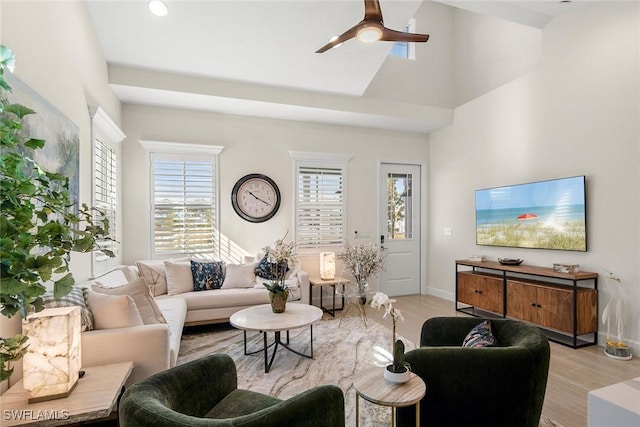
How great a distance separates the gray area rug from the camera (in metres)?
2.62

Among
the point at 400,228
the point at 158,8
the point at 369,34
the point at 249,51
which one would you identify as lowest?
the point at 400,228

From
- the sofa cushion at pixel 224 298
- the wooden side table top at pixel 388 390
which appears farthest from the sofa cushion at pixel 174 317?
the wooden side table top at pixel 388 390

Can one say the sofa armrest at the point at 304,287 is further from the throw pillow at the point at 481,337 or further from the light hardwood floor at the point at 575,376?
the throw pillow at the point at 481,337

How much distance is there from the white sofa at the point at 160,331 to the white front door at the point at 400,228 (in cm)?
219

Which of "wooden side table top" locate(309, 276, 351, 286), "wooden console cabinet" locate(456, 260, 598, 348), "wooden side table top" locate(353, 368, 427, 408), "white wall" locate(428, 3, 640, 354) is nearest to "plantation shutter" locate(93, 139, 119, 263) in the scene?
"wooden side table top" locate(309, 276, 351, 286)

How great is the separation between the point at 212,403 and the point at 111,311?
1036mm

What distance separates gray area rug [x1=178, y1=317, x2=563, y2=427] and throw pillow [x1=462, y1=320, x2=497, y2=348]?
806mm

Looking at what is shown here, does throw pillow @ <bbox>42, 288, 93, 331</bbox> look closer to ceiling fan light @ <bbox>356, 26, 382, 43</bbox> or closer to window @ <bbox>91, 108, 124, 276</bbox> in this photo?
window @ <bbox>91, 108, 124, 276</bbox>

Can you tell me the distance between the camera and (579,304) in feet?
11.3

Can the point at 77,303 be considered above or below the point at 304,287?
above

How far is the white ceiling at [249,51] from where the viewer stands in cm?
344

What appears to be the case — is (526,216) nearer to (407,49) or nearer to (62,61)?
(407,49)

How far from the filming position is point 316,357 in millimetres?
3299

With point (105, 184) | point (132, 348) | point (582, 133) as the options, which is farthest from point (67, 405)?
point (582, 133)
